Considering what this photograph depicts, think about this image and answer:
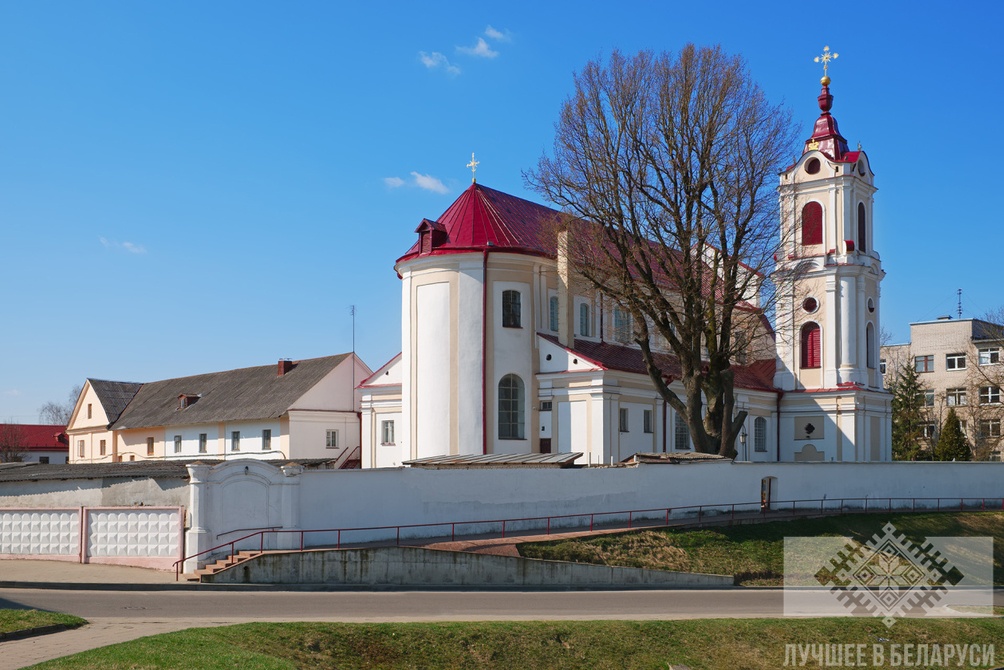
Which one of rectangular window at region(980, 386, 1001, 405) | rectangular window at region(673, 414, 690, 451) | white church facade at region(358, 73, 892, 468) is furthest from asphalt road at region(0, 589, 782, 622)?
rectangular window at region(980, 386, 1001, 405)

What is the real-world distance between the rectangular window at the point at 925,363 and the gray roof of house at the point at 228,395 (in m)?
42.2

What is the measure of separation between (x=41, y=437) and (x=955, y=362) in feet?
233

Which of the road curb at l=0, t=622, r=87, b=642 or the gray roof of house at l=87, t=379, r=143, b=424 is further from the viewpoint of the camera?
the gray roof of house at l=87, t=379, r=143, b=424

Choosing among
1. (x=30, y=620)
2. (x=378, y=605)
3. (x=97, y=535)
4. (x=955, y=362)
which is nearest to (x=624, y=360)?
(x=97, y=535)

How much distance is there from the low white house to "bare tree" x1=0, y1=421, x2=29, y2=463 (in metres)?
18.7

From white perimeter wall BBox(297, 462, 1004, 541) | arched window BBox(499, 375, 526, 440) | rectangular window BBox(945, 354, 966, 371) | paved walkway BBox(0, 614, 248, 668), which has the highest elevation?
rectangular window BBox(945, 354, 966, 371)

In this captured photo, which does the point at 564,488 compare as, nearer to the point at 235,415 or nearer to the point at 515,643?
the point at 515,643

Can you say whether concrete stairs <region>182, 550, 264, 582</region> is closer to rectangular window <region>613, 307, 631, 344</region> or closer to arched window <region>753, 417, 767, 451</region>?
rectangular window <region>613, 307, 631, 344</region>

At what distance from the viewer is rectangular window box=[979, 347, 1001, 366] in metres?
70.9

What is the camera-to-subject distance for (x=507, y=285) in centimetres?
4141

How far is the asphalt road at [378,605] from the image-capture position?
63.8 feet

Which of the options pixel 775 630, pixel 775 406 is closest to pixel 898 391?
pixel 775 406

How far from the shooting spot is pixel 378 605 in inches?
830

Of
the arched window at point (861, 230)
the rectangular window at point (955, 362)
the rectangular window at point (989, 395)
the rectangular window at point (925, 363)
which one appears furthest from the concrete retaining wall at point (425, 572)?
the rectangular window at point (925, 363)
